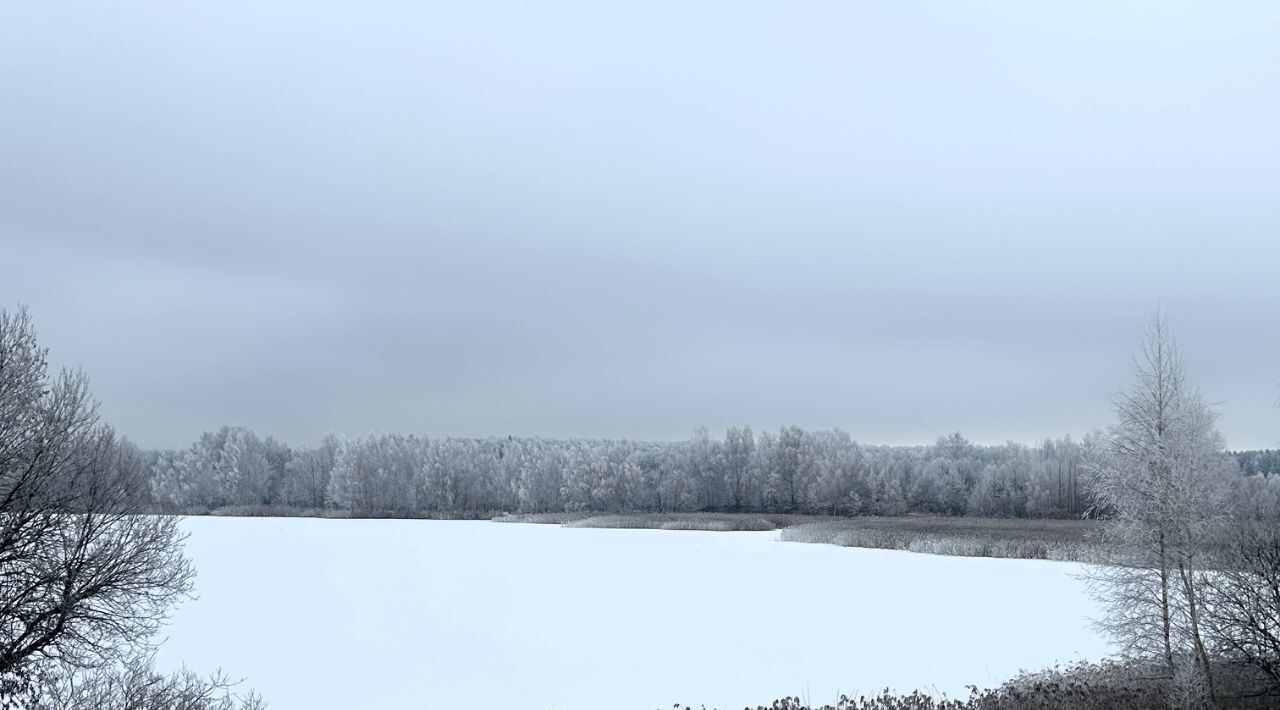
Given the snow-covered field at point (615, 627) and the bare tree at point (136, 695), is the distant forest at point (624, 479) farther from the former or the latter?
the bare tree at point (136, 695)

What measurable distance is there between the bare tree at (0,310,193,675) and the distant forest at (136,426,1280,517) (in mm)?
82936

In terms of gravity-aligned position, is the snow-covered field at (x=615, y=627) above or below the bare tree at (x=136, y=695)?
below

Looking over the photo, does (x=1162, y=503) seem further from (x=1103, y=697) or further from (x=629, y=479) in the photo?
(x=629, y=479)

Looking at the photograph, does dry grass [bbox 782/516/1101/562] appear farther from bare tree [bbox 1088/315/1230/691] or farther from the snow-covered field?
bare tree [bbox 1088/315/1230/691]

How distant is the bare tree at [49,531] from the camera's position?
15.9 m

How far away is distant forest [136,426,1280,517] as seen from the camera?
11025 centimetres

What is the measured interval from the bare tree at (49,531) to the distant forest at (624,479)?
82936 mm

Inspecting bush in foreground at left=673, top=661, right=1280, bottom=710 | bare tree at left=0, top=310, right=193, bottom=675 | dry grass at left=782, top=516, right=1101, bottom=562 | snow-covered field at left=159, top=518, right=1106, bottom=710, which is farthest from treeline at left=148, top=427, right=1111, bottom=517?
bush in foreground at left=673, top=661, right=1280, bottom=710

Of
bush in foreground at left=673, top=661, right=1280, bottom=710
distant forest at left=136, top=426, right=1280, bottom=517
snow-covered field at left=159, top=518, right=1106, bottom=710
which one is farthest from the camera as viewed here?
distant forest at left=136, top=426, right=1280, bottom=517

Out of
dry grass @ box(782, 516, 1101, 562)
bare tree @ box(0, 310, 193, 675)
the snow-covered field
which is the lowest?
the snow-covered field

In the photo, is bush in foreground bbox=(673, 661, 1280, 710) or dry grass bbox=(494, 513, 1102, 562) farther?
dry grass bbox=(494, 513, 1102, 562)

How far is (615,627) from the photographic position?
26.7 metres

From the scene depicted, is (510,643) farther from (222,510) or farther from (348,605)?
(222,510)

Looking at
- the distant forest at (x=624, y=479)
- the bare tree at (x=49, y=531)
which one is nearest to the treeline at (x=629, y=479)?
the distant forest at (x=624, y=479)
